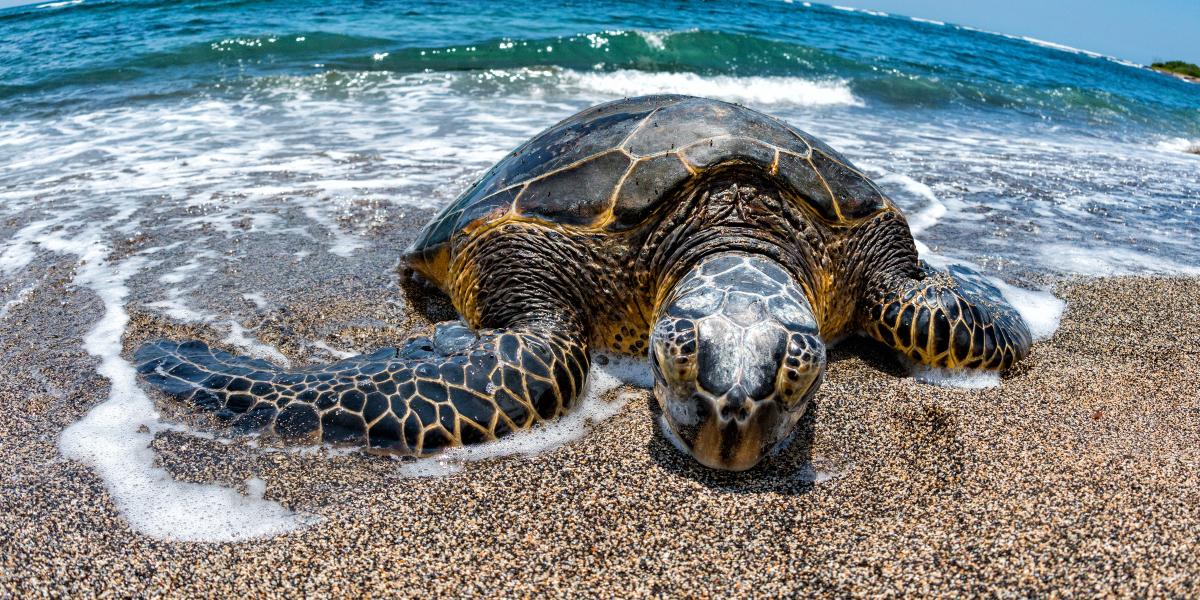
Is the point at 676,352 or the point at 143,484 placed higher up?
the point at 676,352

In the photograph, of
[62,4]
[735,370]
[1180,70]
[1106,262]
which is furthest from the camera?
[1180,70]

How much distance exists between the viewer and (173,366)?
2752 mm

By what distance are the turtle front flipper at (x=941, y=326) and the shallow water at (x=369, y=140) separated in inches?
6.7

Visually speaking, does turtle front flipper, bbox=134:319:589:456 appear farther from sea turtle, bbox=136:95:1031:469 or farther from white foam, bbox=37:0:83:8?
white foam, bbox=37:0:83:8

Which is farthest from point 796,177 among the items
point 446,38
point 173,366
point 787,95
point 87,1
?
point 87,1

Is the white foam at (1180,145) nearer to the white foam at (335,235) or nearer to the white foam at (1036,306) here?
the white foam at (1036,306)

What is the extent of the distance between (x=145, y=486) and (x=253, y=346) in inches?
44.3

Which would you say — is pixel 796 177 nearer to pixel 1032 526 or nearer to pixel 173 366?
pixel 1032 526

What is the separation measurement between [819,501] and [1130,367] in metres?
1.91

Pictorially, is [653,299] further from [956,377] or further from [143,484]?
[143,484]

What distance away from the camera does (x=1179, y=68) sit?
30.2m

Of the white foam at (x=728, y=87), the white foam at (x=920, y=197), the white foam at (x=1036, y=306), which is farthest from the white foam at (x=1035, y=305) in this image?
the white foam at (x=728, y=87)

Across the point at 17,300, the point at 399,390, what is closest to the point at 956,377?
the point at 399,390

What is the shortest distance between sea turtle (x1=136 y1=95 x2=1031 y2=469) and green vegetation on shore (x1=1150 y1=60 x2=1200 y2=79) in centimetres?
3432
